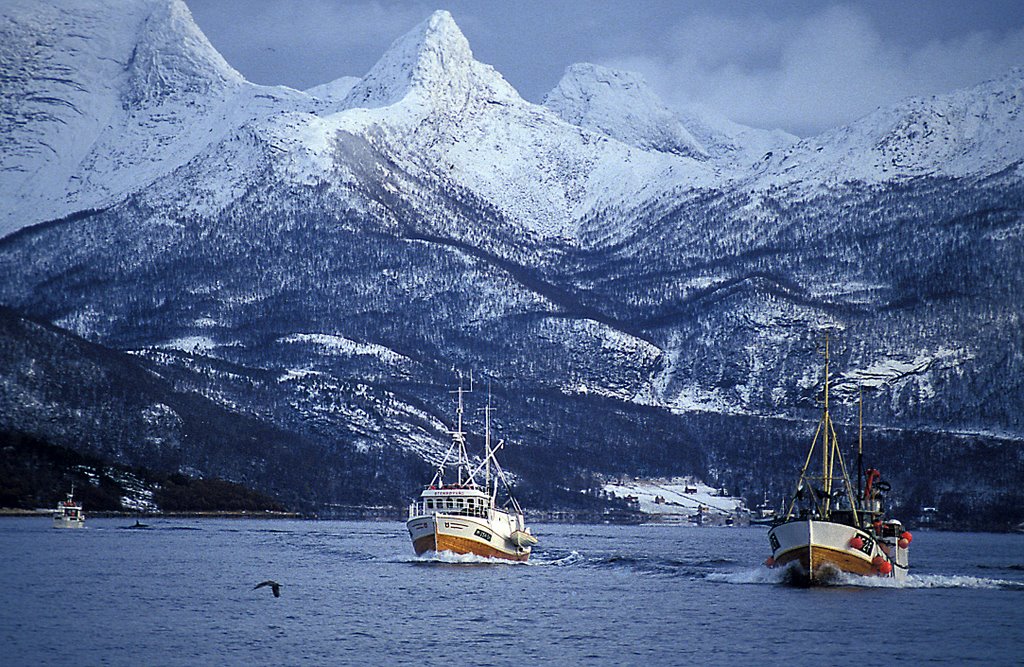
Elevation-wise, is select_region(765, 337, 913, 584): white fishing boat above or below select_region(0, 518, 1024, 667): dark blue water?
above

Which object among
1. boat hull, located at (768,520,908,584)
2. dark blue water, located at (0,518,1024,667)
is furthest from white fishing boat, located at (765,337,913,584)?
dark blue water, located at (0,518,1024,667)

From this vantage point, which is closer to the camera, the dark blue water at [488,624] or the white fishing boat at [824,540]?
the dark blue water at [488,624]

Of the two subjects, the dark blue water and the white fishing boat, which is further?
the white fishing boat

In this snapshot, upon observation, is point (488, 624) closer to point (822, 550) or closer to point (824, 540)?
point (824, 540)

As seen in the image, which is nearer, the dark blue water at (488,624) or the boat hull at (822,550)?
the dark blue water at (488,624)

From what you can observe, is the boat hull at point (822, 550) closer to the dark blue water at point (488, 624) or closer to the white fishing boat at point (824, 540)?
the white fishing boat at point (824, 540)

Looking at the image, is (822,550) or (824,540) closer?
(824,540)

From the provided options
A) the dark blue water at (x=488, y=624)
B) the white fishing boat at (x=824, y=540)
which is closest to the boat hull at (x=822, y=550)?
the white fishing boat at (x=824, y=540)

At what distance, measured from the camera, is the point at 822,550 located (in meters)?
186

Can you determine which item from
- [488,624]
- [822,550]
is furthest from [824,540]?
[488,624]

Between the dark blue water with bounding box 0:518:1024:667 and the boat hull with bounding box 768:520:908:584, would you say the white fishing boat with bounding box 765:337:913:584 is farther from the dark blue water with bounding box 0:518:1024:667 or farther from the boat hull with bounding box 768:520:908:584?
the dark blue water with bounding box 0:518:1024:667

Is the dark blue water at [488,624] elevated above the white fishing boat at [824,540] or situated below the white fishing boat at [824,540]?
below

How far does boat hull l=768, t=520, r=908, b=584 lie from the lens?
182750 mm

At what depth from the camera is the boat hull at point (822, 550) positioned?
600 feet
